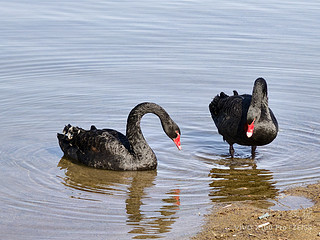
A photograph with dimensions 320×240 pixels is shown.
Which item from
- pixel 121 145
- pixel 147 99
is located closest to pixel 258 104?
pixel 121 145

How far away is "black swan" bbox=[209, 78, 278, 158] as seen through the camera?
26.1 feet

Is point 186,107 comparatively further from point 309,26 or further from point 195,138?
point 309,26

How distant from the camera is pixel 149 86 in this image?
11.5 m

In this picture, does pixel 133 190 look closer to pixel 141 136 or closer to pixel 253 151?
pixel 141 136

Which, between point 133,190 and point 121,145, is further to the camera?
point 121,145

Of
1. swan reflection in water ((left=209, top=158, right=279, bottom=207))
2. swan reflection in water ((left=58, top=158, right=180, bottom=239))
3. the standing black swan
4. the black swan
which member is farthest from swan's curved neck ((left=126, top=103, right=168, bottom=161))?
the black swan

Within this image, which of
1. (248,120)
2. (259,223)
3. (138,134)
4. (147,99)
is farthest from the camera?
(147,99)

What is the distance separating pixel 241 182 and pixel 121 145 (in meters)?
1.67

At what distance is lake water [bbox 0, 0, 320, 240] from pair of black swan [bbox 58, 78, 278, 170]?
0.53ft

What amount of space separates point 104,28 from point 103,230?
9971 mm

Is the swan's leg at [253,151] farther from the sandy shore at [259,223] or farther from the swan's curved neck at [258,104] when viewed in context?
the sandy shore at [259,223]

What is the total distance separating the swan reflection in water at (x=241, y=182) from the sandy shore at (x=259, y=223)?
0.46 metres

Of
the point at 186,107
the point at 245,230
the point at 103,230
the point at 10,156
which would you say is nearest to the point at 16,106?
the point at 10,156

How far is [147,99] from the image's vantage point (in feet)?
35.4
